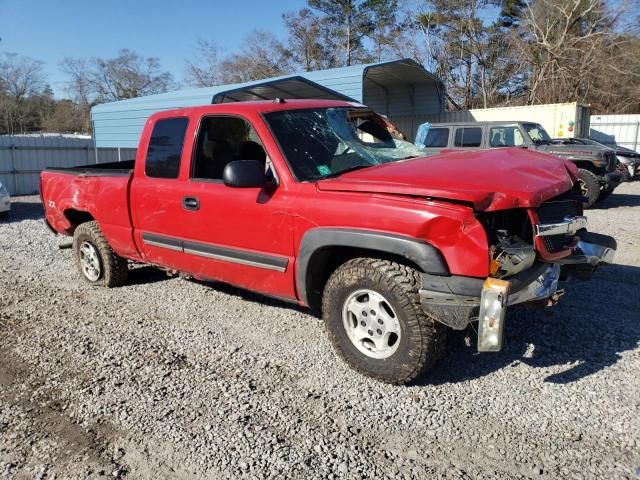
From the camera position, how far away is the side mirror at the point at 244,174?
11.9 ft

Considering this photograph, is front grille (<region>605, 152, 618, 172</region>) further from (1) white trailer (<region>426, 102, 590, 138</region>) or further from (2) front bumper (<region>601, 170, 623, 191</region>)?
(1) white trailer (<region>426, 102, 590, 138</region>)

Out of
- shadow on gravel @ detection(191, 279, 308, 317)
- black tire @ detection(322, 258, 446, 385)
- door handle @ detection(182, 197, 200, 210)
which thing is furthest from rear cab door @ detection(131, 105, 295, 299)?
shadow on gravel @ detection(191, 279, 308, 317)

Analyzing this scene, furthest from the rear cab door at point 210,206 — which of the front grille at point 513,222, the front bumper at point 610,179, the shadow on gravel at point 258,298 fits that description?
the front bumper at point 610,179

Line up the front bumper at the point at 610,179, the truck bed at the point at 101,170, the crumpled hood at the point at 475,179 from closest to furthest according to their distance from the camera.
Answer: the crumpled hood at the point at 475,179 < the truck bed at the point at 101,170 < the front bumper at the point at 610,179

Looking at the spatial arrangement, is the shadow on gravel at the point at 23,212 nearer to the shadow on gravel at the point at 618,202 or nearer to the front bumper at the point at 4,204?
the front bumper at the point at 4,204

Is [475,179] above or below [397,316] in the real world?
above

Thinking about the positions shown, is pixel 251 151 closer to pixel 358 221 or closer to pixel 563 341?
pixel 358 221

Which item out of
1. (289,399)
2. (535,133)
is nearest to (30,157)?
(535,133)

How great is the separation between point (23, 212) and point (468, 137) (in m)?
11.0

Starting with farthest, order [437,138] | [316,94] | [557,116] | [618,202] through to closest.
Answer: [557,116] → [316,94] → [618,202] → [437,138]

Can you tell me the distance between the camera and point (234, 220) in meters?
4.02

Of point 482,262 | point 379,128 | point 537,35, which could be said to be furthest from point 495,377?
point 537,35

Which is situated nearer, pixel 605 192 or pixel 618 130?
pixel 605 192

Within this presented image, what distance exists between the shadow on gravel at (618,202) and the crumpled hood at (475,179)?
8.28 m
